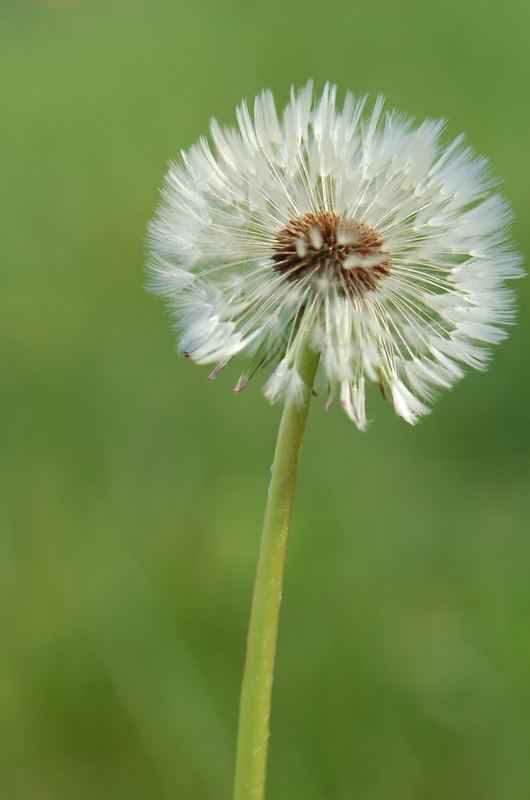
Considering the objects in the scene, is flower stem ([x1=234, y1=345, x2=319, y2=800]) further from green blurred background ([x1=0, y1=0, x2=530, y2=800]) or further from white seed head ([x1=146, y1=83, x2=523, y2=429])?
green blurred background ([x1=0, y1=0, x2=530, y2=800])

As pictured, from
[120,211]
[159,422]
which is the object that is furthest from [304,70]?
[159,422]

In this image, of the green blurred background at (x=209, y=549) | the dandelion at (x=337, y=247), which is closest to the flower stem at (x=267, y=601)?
the dandelion at (x=337, y=247)

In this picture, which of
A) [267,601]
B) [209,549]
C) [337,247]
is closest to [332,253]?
[337,247]

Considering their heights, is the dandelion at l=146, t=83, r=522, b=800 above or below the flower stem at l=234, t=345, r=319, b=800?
above

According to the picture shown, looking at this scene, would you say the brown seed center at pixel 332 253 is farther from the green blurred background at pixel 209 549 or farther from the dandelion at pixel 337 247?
the green blurred background at pixel 209 549

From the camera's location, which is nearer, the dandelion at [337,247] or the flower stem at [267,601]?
the flower stem at [267,601]

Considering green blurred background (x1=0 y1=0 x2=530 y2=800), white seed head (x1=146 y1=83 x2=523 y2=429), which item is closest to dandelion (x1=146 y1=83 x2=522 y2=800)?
white seed head (x1=146 y1=83 x2=523 y2=429)

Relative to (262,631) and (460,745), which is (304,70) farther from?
(262,631)
